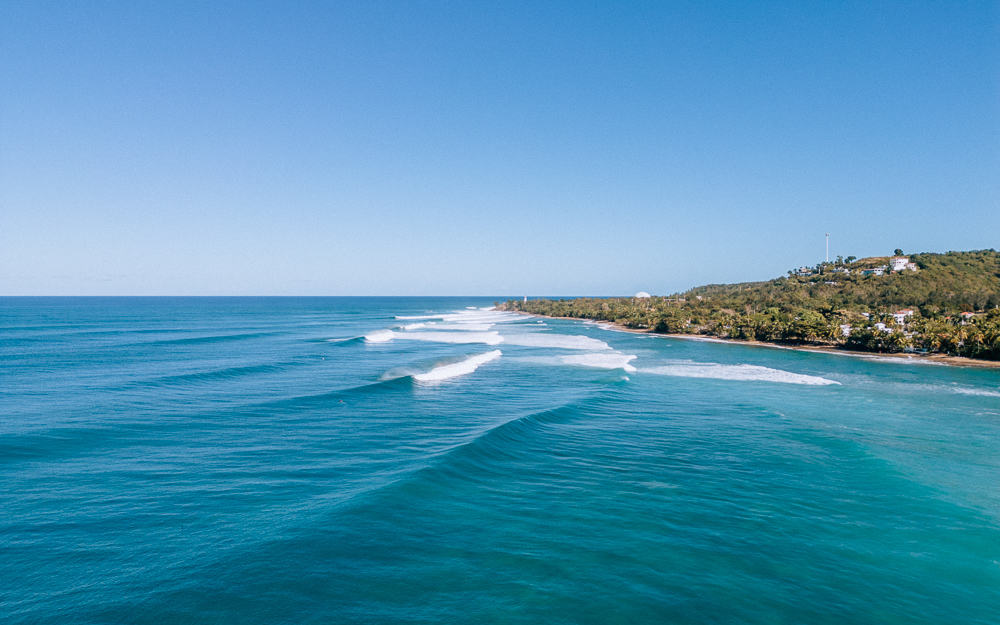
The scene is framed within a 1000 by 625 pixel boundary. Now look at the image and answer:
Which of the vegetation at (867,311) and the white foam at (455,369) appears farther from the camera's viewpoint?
the vegetation at (867,311)

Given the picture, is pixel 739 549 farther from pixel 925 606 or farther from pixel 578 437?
pixel 578 437

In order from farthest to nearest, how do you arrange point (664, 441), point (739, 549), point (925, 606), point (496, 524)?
1. point (664, 441)
2. point (496, 524)
3. point (739, 549)
4. point (925, 606)

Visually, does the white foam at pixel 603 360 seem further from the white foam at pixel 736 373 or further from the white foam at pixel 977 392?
the white foam at pixel 977 392

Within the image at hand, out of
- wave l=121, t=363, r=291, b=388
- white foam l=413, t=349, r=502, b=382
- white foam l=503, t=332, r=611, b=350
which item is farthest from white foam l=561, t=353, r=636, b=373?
wave l=121, t=363, r=291, b=388

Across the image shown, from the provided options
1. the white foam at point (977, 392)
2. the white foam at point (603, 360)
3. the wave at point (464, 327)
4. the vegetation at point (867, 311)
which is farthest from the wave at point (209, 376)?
the vegetation at point (867, 311)

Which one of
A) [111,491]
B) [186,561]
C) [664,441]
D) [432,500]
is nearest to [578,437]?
[664,441]

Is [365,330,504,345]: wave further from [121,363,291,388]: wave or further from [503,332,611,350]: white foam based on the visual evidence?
[121,363,291,388]: wave
